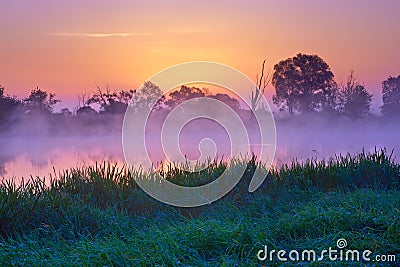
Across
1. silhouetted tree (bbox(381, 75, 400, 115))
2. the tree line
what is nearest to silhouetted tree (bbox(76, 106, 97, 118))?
the tree line

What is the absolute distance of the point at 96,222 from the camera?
16.4ft

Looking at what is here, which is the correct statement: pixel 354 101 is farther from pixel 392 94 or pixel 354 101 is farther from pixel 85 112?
pixel 85 112

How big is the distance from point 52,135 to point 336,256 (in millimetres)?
33599

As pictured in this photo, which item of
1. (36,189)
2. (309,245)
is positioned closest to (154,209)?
(36,189)

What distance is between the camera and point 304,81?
31078mm

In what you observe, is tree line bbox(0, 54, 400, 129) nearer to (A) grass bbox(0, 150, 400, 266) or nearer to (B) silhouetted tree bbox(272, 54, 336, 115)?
(B) silhouetted tree bbox(272, 54, 336, 115)

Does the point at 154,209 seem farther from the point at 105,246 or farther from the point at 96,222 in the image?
the point at 105,246

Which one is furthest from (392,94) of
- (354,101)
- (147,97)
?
(147,97)

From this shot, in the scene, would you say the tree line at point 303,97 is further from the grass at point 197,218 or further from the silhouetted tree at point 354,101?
the grass at point 197,218

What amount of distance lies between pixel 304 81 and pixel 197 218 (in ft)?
88.8

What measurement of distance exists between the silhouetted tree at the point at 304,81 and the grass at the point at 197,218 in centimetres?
2395

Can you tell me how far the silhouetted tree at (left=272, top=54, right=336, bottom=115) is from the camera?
102ft

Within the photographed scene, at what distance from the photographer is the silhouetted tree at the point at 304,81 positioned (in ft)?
102

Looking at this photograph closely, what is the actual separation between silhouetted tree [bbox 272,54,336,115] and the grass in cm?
2395
